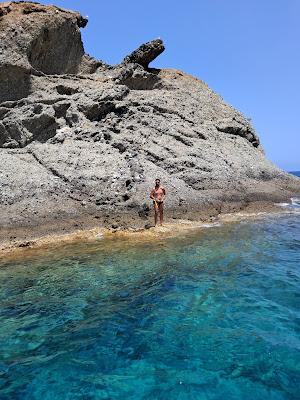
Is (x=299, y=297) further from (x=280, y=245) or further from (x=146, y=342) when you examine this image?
(x=280, y=245)

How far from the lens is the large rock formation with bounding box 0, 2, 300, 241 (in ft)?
67.0

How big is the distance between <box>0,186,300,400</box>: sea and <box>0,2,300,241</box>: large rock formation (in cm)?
492

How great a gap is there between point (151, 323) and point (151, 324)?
0.05 metres

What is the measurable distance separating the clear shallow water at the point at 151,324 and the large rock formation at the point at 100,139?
5331 millimetres

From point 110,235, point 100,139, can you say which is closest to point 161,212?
point 110,235

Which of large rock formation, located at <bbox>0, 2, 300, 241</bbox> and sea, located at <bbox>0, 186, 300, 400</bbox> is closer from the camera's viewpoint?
sea, located at <bbox>0, 186, 300, 400</bbox>

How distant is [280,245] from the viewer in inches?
643

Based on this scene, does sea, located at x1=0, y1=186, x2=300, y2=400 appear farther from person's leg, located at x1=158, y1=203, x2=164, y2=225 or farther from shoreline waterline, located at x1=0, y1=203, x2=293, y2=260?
person's leg, located at x1=158, y1=203, x2=164, y2=225

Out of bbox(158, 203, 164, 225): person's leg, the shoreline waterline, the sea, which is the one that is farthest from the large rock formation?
the sea

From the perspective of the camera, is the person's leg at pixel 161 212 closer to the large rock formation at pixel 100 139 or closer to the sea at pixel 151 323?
the large rock formation at pixel 100 139

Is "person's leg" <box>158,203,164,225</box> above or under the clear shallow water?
above

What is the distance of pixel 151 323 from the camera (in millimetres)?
9586

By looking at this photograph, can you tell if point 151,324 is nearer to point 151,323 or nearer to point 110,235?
point 151,323

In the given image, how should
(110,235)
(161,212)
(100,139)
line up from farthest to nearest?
(100,139), (161,212), (110,235)
